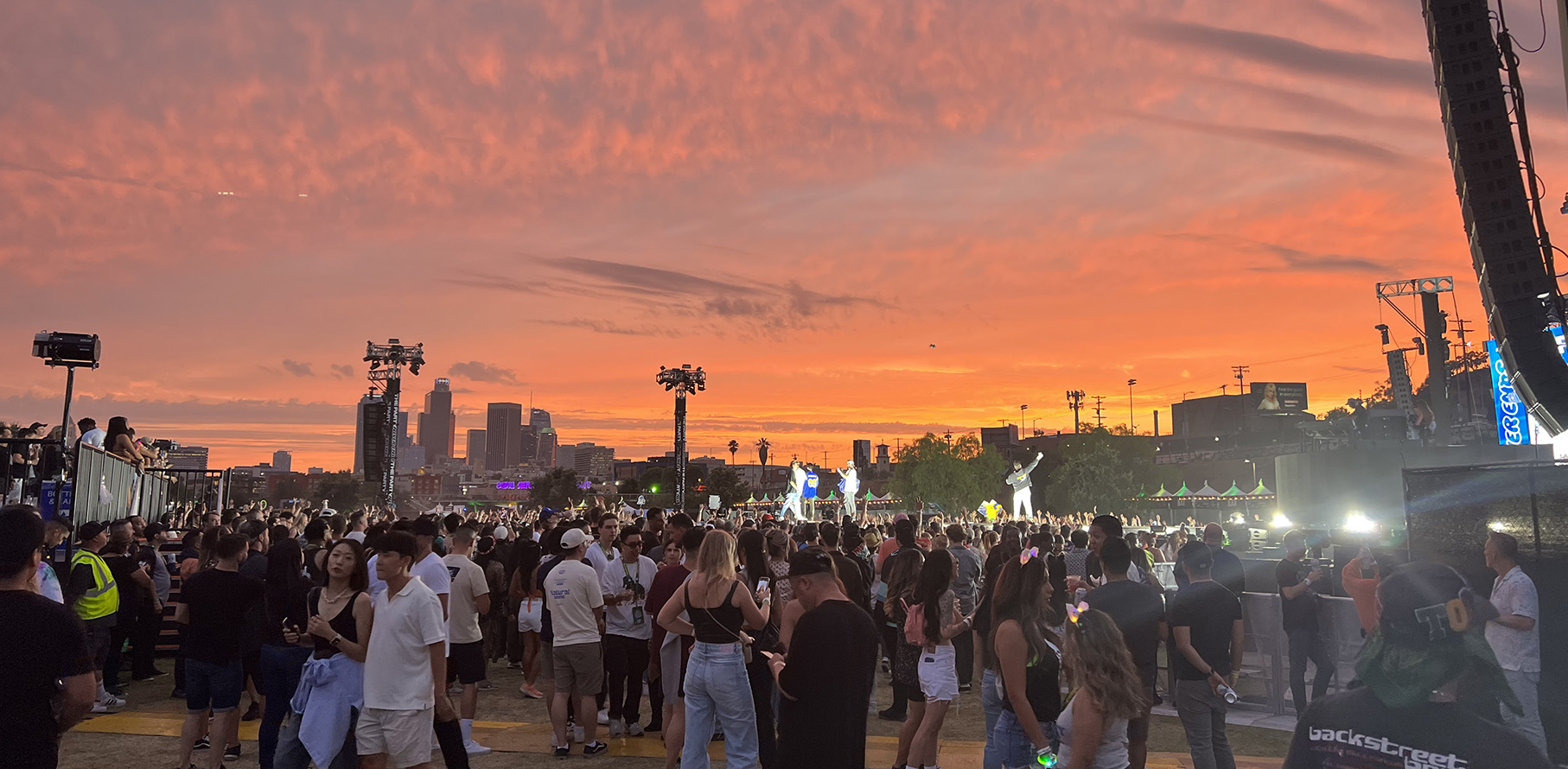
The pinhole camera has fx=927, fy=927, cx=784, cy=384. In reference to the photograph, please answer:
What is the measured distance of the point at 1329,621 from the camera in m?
10.9

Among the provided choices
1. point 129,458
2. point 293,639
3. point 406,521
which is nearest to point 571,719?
point 406,521

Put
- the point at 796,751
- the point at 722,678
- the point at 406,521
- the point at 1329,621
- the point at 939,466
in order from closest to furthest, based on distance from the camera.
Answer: the point at 796,751 < the point at 722,678 < the point at 406,521 < the point at 1329,621 < the point at 939,466

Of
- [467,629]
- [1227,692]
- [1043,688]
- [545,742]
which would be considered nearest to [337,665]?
[467,629]

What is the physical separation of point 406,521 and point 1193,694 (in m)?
7.28

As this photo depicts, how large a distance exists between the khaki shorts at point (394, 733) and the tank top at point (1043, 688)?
3.76 metres

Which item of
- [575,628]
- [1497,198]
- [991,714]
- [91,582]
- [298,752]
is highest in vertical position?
[1497,198]

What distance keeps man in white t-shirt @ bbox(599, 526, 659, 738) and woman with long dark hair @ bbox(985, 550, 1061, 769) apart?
4.17m

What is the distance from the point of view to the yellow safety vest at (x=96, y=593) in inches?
381

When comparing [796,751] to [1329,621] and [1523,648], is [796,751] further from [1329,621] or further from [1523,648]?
[1329,621]

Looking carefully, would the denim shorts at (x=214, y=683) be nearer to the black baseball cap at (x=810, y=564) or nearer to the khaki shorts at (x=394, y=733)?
the khaki shorts at (x=394, y=733)

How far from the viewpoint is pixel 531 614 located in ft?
35.7

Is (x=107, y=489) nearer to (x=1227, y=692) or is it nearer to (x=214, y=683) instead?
(x=214, y=683)

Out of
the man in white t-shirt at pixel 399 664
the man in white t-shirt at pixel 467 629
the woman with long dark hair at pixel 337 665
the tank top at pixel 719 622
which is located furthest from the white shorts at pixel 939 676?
the man in white t-shirt at pixel 467 629

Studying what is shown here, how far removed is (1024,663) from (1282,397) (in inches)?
4234
